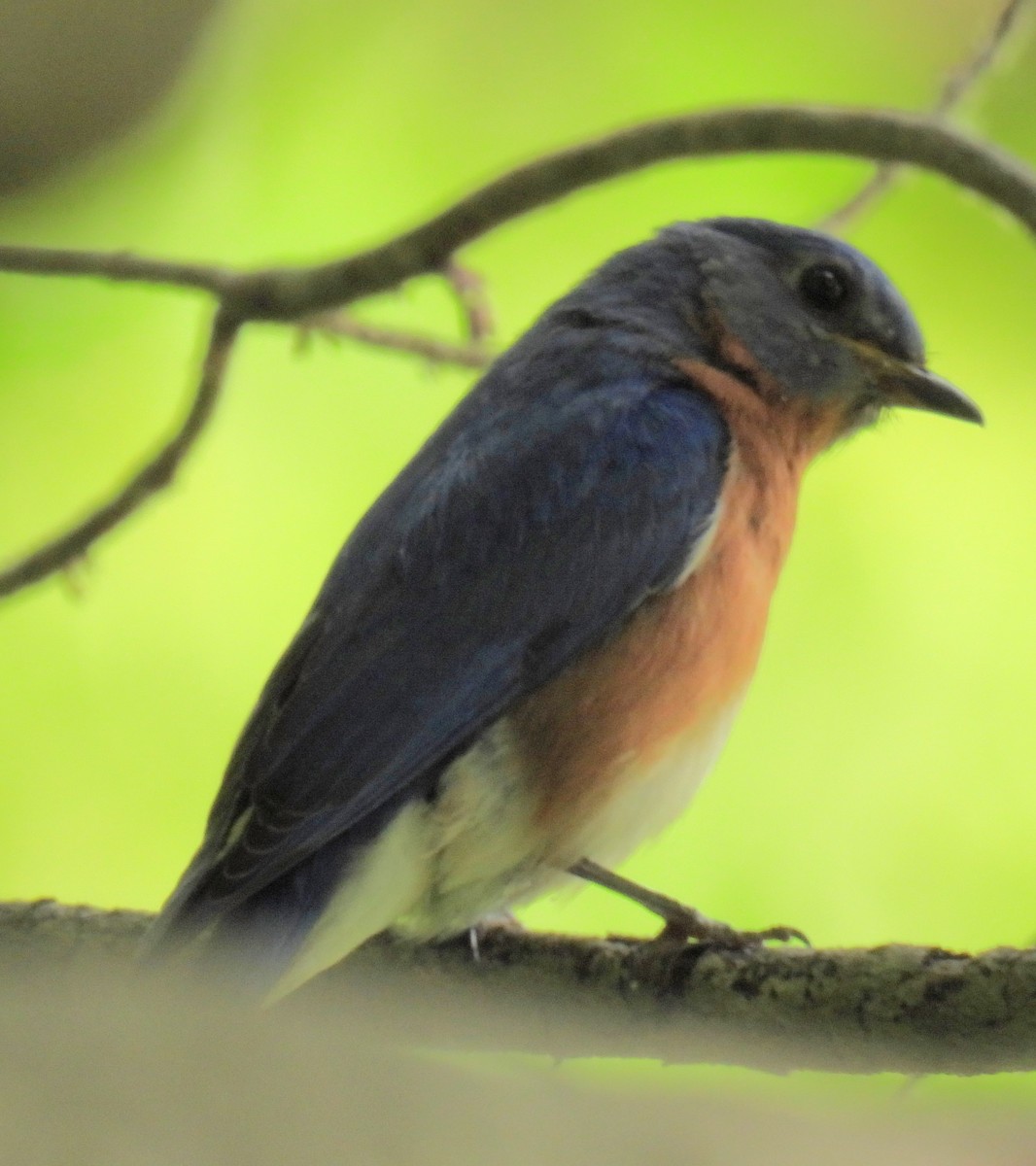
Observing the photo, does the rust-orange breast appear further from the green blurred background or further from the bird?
the green blurred background

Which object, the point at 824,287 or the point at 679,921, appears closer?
the point at 679,921

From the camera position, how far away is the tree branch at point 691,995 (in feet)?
7.55

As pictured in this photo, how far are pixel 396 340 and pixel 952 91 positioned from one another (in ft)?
4.56

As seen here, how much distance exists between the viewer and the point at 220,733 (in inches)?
208

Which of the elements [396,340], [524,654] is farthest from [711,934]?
[396,340]

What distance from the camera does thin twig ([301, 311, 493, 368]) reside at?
406cm

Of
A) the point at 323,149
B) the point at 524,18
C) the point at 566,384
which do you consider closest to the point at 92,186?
the point at 323,149

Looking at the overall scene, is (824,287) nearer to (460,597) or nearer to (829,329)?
(829,329)

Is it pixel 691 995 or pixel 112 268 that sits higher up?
pixel 112 268

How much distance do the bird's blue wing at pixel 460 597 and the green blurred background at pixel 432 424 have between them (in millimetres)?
1371

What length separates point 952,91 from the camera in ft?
13.1

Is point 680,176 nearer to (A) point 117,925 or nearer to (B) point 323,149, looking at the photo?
(B) point 323,149

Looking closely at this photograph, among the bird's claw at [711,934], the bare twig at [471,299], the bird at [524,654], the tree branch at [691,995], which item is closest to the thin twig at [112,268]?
the bare twig at [471,299]

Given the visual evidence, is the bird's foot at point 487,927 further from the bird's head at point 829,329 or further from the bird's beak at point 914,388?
the bird's beak at point 914,388
